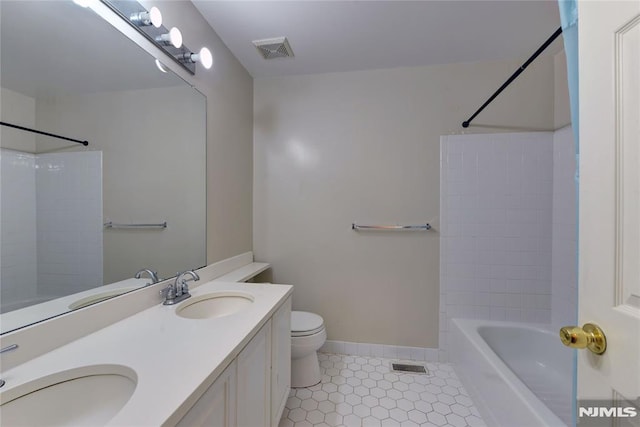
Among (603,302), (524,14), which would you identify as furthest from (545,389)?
(524,14)

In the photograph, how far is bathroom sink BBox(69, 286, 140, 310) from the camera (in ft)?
2.92

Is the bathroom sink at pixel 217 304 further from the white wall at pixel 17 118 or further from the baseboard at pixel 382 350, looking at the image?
the baseboard at pixel 382 350

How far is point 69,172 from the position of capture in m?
0.87

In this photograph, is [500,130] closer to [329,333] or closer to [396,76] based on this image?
[396,76]

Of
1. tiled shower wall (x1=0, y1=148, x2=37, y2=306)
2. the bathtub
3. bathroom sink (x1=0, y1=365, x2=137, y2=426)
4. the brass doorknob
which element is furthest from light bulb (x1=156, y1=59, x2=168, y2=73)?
the bathtub

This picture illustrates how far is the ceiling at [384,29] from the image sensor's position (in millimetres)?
1489

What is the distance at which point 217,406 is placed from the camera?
2.37ft

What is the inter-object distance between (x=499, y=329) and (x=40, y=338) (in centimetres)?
254

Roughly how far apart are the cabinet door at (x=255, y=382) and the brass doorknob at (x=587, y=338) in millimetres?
911

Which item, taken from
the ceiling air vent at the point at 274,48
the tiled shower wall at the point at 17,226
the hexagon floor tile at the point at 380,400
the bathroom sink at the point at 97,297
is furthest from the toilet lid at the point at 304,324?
the ceiling air vent at the point at 274,48

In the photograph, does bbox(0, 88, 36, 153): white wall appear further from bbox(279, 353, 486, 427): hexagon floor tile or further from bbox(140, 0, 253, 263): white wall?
bbox(279, 353, 486, 427): hexagon floor tile

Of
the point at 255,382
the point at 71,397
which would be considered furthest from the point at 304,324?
the point at 71,397

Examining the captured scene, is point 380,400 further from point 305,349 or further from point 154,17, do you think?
point 154,17

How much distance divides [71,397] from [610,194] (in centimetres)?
137
